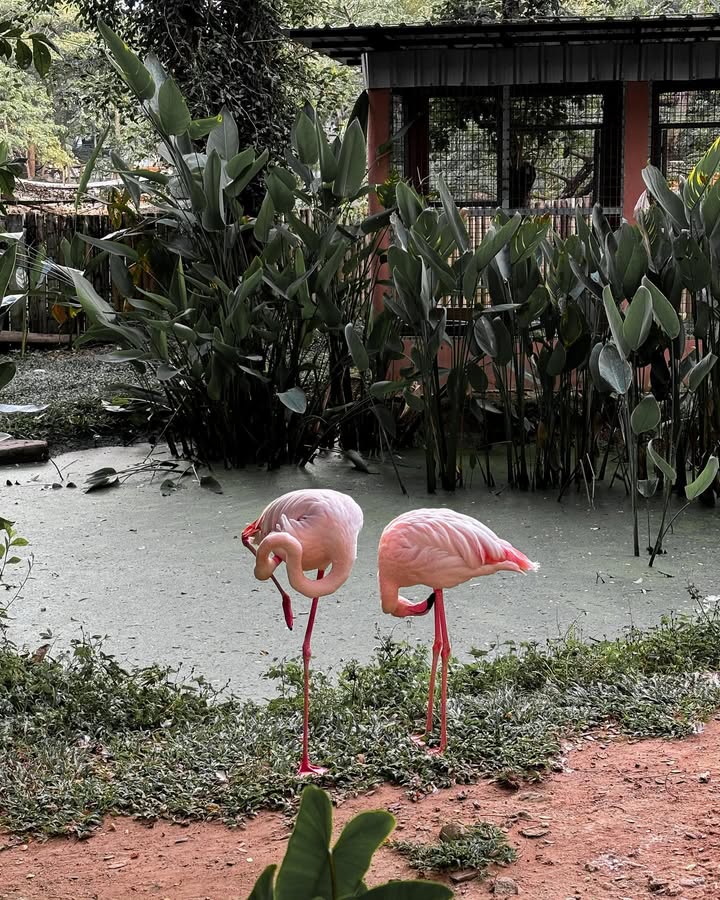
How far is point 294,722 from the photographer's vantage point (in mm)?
2775

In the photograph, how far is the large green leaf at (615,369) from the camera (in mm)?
4371

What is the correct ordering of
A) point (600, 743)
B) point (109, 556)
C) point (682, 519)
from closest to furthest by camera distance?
point (600, 743) → point (109, 556) → point (682, 519)

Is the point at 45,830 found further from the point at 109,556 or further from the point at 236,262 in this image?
the point at 236,262

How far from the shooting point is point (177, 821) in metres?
2.27

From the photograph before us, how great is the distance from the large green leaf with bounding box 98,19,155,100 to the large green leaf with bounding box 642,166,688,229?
2409mm

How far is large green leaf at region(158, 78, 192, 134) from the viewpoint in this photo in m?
4.93

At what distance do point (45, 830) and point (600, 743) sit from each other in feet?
4.25

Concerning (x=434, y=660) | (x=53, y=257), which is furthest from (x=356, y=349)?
(x=53, y=257)

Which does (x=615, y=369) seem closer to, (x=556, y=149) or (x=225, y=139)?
(x=225, y=139)

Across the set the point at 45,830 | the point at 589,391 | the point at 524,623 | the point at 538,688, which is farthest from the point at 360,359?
the point at 45,830

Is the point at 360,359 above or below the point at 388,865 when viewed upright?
above

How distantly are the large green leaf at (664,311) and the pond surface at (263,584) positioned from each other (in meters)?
0.97

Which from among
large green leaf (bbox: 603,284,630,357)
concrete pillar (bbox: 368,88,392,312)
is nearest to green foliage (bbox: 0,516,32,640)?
Answer: large green leaf (bbox: 603,284,630,357)

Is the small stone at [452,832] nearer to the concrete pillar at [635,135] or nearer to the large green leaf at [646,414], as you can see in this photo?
the large green leaf at [646,414]
